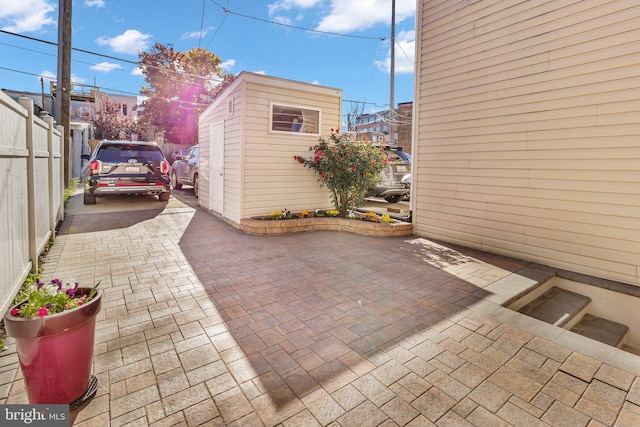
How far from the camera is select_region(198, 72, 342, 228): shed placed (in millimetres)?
6262


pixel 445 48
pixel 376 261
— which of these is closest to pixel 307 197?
pixel 376 261

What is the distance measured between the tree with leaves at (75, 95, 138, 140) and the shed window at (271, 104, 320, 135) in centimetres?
2311

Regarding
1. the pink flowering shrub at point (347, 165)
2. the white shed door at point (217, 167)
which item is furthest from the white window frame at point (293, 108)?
the white shed door at point (217, 167)

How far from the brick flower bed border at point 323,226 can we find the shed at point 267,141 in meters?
0.46

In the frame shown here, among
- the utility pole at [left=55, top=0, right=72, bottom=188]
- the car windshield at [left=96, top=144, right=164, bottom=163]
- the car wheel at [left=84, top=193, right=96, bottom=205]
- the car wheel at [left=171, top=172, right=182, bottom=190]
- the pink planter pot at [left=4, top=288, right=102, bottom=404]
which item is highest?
the utility pole at [left=55, top=0, right=72, bottom=188]

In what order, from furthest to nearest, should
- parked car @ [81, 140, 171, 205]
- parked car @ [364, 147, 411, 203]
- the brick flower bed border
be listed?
parked car @ [364, 147, 411, 203] → parked car @ [81, 140, 171, 205] → the brick flower bed border

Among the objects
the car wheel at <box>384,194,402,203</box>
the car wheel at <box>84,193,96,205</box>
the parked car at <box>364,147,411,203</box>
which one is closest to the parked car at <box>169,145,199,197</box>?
the car wheel at <box>84,193,96,205</box>

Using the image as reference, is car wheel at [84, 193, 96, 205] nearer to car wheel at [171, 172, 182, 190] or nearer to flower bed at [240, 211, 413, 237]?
car wheel at [171, 172, 182, 190]

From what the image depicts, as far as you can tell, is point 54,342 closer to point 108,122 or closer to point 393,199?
point 393,199

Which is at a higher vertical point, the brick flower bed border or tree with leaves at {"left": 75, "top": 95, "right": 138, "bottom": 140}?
tree with leaves at {"left": 75, "top": 95, "right": 138, "bottom": 140}

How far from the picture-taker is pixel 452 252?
16.3ft

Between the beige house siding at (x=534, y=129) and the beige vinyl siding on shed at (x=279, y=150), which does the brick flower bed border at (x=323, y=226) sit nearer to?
the beige vinyl siding on shed at (x=279, y=150)

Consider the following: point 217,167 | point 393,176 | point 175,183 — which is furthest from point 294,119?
point 175,183

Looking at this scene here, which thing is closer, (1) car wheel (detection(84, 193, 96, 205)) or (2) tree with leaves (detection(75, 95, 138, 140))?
(1) car wheel (detection(84, 193, 96, 205))
